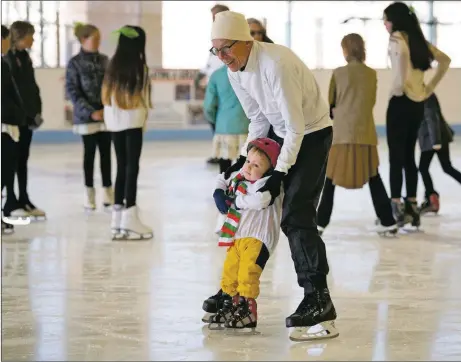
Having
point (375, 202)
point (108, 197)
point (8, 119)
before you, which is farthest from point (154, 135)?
point (375, 202)

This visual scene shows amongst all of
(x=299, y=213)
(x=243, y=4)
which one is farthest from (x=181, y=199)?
(x=243, y=4)

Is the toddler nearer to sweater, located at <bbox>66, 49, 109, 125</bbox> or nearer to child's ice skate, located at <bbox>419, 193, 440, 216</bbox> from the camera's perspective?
sweater, located at <bbox>66, 49, 109, 125</bbox>

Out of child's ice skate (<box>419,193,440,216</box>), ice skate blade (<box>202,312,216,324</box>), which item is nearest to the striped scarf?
ice skate blade (<box>202,312,216,324</box>)

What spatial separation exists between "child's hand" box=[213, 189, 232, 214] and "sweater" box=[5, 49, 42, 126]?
10.4 ft

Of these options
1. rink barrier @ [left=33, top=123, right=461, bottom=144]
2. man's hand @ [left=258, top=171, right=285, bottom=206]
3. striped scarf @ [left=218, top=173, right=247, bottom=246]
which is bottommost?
rink barrier @ [left=33, top=123, right=461, bottom=144]

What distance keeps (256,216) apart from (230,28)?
2.36 feet

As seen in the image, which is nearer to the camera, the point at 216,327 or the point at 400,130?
the point at 216,327

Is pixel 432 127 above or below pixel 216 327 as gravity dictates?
above

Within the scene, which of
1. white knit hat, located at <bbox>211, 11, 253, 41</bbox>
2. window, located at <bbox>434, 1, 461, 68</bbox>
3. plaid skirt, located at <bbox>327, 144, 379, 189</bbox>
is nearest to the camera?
white knit hat, located at <bbox>211, 11, 253, 41</bbox>

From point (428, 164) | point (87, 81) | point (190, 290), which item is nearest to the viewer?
point (190, 290)

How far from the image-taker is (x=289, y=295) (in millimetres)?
4691

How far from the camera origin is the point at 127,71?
6180 mm

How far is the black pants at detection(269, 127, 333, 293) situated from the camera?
3926 mm

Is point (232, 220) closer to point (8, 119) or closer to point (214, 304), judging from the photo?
point (214, 304)
